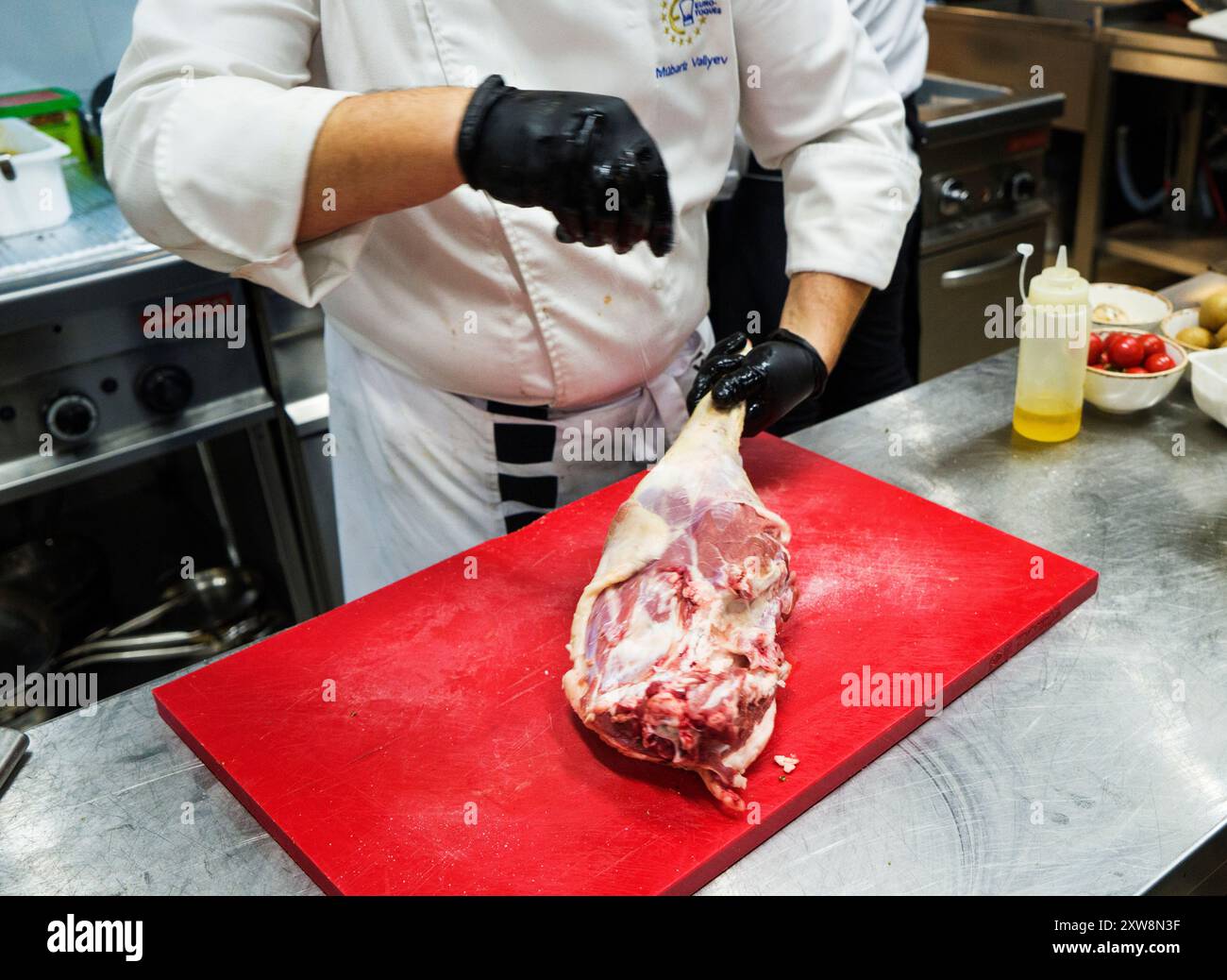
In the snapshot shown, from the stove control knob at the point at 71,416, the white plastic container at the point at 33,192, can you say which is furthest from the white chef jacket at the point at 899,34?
the stove control knob at the point at 71,416

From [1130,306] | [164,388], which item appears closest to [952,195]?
[1130,306]

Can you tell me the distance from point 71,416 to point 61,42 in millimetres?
1029

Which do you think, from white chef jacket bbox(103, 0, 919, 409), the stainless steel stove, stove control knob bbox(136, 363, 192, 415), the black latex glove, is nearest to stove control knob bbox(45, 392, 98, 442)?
stove control knob bbox(136, 363, 192, 415)

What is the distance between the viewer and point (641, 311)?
1.63 m

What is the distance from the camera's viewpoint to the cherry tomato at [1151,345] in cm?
176

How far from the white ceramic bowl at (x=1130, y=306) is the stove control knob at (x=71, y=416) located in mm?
1750

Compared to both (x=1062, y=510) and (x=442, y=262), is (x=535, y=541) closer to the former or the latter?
(x=442, y=262)

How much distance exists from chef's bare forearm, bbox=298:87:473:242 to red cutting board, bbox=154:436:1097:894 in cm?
46

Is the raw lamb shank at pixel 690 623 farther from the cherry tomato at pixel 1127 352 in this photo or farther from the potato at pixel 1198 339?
the potato at pixel 1198 339

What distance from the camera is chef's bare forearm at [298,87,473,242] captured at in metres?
1.22

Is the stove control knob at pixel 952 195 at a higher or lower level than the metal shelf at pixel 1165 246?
higher

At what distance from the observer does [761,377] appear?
1558mm

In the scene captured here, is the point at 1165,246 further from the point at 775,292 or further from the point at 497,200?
the point at 497,200

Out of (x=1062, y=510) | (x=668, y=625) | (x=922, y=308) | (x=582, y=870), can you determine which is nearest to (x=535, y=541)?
(x=668, y=625)
